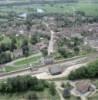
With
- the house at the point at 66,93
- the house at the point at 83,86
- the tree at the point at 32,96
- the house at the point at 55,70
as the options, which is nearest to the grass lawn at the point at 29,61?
the house at the point at 55,70

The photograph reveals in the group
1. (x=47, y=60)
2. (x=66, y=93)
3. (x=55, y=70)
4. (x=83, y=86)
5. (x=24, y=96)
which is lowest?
(x=24, y=96)

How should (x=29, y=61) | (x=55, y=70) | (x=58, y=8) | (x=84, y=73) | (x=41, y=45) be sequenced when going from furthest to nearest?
(x=58, y=8), (x=41, y=45), (x=29, y=61), (x=55, y=70), (x=84, y=73)

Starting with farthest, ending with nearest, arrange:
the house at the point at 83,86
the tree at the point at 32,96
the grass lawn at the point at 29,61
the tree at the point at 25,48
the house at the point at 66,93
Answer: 1. the tree at the point at 25,48
2. the grass lawn at the point at 29,61
3. the house at the point at 83,86
4. the house at the point at 66,93
5. the tree at the point at 32,96

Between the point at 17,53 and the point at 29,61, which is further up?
the point at 17,53

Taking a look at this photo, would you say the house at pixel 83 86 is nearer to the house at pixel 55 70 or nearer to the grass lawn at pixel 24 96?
the grass lawn at pixel 24 96

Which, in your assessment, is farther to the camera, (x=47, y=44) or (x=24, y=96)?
(x=47, y=44)

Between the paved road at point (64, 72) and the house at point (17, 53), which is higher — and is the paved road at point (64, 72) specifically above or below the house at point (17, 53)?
below

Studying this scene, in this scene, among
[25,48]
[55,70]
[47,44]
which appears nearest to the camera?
[55,70]

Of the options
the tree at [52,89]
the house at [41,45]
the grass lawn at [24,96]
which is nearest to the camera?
the grass lawn at [24,96]

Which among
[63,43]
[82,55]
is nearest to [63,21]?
[63,43]

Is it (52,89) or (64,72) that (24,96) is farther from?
(64,72)

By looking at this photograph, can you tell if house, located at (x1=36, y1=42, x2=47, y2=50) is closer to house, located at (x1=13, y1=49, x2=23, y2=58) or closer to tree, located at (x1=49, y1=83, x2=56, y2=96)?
house, located at (x1=13, y1=49, x2=23, y2=58)

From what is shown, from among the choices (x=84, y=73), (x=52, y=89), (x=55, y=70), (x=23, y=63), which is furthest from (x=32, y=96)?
(x=23, y=63)

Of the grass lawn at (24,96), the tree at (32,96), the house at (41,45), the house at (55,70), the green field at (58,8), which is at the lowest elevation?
the grass lawn at (24,96)
